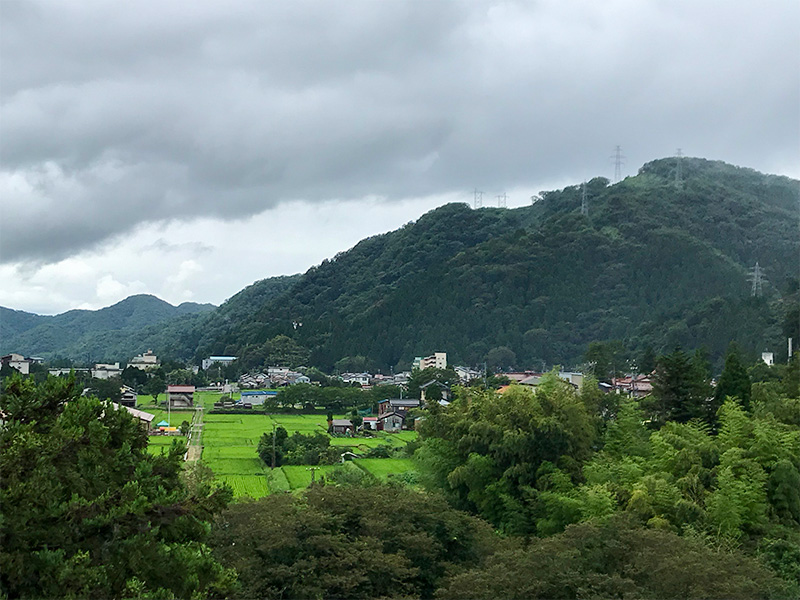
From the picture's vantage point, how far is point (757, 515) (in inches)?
449

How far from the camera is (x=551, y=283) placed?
221 ft

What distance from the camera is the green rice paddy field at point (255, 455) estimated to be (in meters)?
20.5

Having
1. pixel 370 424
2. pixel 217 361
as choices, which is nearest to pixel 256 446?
pixel 370 424

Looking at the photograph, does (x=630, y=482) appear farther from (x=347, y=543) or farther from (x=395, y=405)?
(x=395, y=405)

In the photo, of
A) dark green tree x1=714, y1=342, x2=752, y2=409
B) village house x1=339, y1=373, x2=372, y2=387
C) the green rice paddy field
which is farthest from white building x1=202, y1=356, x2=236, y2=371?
dark green tree x1=714, y1=342, x2=752, y2=409

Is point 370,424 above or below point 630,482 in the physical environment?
below

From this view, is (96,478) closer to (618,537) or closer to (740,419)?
(618,537)

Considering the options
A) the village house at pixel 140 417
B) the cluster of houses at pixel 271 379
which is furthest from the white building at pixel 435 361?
the village house at pixel 140 417

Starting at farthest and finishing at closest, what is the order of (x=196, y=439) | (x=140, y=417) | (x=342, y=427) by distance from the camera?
(x=342, y=427) < (x=196, y=439) < (x=140, y=417)

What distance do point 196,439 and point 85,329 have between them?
7344 cm

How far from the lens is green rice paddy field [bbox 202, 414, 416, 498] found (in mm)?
20516

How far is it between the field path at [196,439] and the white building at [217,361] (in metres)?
21.6

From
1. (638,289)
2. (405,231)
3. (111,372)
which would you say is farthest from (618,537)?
(405,231)

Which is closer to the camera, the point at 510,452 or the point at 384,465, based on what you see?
the point at 510,452
